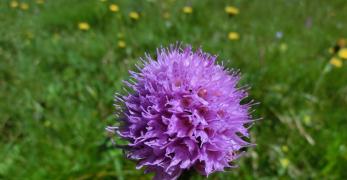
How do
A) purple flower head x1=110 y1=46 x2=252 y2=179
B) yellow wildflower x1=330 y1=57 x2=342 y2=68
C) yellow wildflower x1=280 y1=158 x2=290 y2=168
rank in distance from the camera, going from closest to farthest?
purple flower head x1=110 y1=46 x2=252 y2=179 < yellow wildflower x1=280 y1=158 x2=290 y2=168 < yellow wildflower x1=330 y1=57 x2=342 y2=68

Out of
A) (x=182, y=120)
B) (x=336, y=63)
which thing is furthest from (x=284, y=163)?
(x=336, y=63)

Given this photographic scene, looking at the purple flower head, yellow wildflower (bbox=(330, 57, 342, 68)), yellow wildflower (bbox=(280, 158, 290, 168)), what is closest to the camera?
the purple flower head

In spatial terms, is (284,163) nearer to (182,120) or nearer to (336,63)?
(182,120)

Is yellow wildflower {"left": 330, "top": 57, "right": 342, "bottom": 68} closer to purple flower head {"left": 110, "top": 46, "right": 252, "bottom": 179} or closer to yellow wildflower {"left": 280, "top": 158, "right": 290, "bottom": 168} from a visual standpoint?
yellow wildflower {"left": 280, "top": 158, "right": 290, "bottom": 168}

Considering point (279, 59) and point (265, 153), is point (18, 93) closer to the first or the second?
point (265, 153)

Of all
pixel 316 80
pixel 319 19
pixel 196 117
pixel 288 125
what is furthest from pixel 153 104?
pixel 319 19

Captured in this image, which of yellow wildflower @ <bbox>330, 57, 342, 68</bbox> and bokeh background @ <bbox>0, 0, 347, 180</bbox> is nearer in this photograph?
bokeh background @ <bbox>0, 0, 347, 180</bbox>

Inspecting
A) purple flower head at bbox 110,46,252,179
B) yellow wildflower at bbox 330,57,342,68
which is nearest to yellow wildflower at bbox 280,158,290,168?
purple flower head at bbox 110,46,252,179
